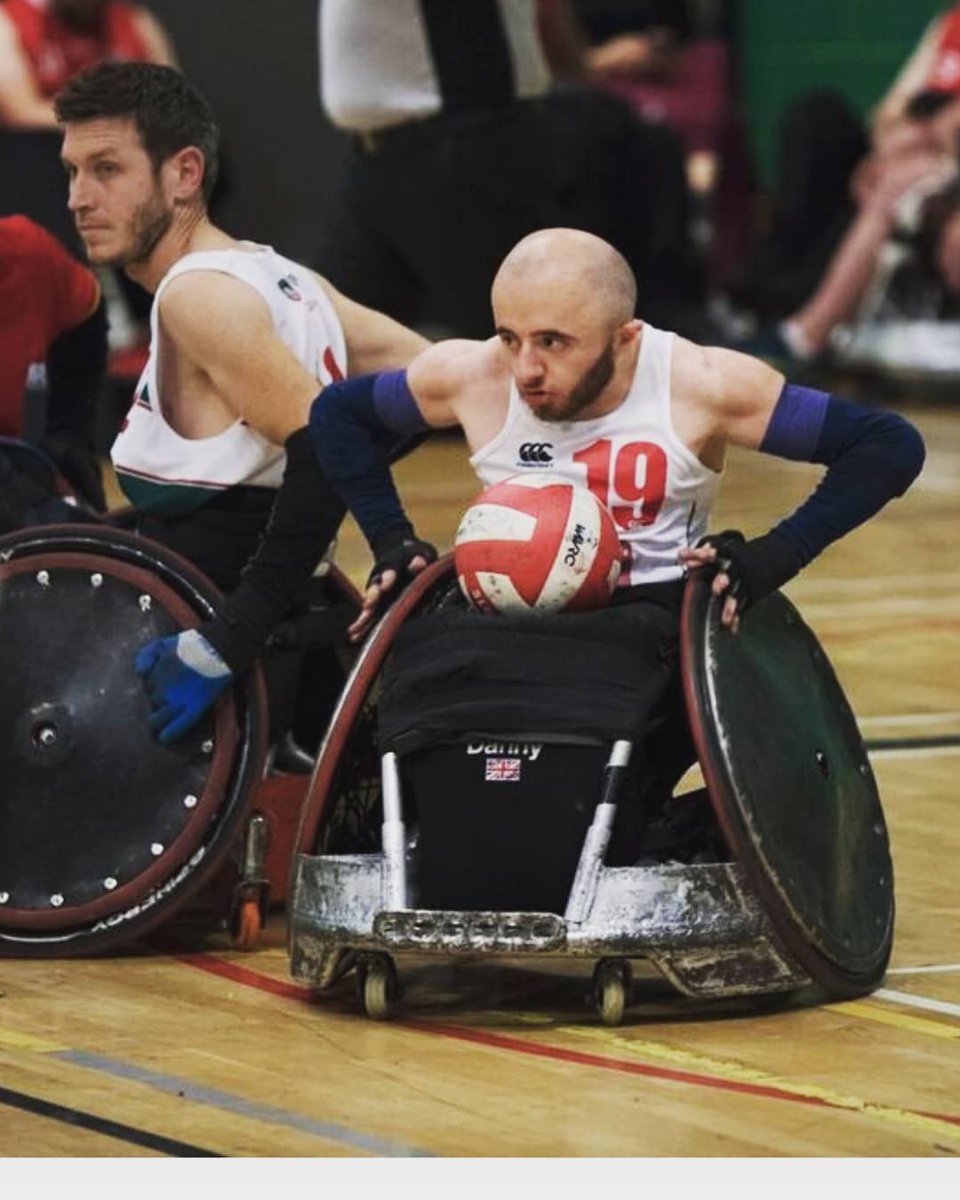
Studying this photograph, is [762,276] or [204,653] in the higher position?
[762,276]

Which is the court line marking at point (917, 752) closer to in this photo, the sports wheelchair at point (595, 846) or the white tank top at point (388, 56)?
the sports wheelchair at point (595, 846)

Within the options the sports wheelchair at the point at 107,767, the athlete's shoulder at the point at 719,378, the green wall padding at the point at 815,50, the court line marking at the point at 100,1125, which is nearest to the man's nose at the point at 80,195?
the sports wheelchair at the point at 107,767

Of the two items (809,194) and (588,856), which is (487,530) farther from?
(809,194)

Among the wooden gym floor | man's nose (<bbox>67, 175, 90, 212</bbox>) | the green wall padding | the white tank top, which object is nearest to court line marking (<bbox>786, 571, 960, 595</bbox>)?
the white tank top

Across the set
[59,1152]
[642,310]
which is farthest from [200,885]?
[642,310]

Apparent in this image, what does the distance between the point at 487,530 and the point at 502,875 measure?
568mm

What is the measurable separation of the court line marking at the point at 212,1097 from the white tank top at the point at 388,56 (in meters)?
4.67

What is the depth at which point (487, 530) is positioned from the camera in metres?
5.27

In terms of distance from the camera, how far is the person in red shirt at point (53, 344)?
21.7ft

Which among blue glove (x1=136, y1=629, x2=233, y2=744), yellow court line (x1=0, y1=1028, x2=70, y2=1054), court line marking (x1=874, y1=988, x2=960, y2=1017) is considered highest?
blue glove (x1=136, y1=629, x2=233, y2=744)

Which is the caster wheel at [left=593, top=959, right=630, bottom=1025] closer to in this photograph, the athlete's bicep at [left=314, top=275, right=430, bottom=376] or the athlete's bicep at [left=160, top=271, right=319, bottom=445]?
the athlete's bicep at [left=160, top=271, right=319, bottom=445]

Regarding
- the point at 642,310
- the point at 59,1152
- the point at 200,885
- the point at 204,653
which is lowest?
the point at 59,1152

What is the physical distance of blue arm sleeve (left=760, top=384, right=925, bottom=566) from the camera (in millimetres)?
5355

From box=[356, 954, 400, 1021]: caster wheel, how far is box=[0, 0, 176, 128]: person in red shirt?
8710 mm
